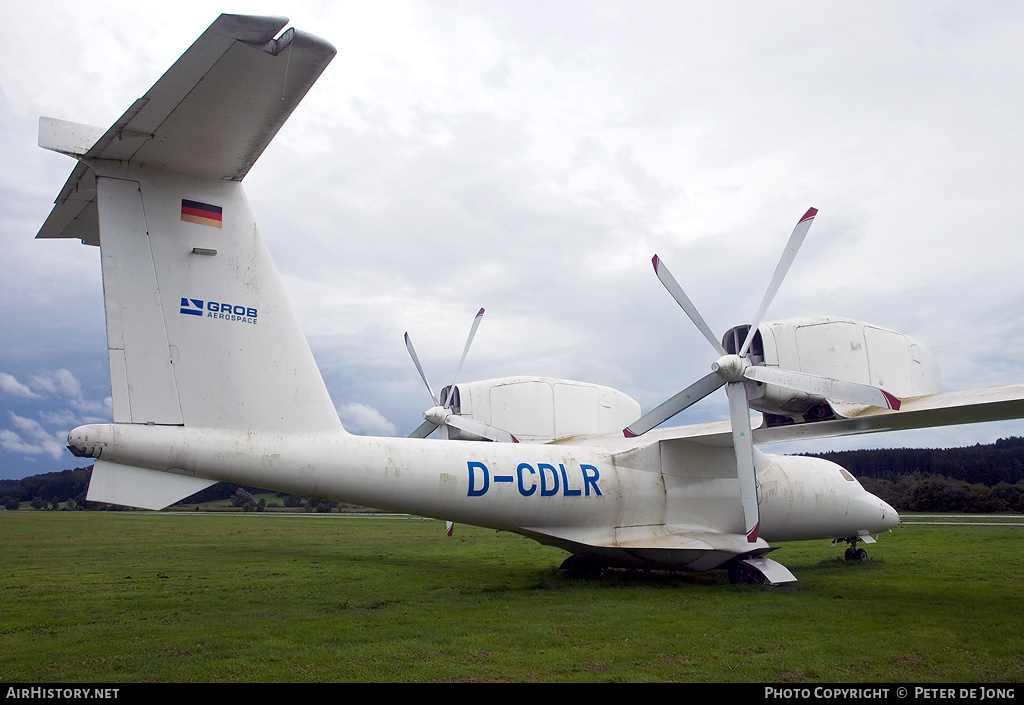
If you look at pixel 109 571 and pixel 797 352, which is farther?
pixel 109 571

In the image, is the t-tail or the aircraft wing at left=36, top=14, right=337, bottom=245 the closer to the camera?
the aircraft wing at left=36, top=14, right=337, bottom=245

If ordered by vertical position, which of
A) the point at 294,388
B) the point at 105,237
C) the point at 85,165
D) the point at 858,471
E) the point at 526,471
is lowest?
the point at 858,471

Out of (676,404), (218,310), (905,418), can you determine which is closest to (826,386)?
(905,418)

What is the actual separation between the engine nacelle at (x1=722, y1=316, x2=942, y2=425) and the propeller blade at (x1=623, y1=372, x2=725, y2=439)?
32.1 inches

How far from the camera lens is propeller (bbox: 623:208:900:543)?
1082 centimetres

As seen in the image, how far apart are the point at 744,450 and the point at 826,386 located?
1.59 metres

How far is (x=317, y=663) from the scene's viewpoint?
6.34 m

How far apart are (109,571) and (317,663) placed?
9.91 metres

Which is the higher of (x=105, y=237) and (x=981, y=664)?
(x=105, y=237)

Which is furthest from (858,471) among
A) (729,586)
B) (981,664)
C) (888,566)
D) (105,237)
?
(105,237)

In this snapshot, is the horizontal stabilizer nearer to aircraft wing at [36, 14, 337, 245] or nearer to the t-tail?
the t-tail

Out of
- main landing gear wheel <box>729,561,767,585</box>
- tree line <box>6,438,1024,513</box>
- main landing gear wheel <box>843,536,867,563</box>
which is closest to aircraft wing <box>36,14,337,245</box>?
main landing gear wheel <box>729,561,767,585</box>

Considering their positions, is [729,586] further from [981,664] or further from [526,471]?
[981,664]
